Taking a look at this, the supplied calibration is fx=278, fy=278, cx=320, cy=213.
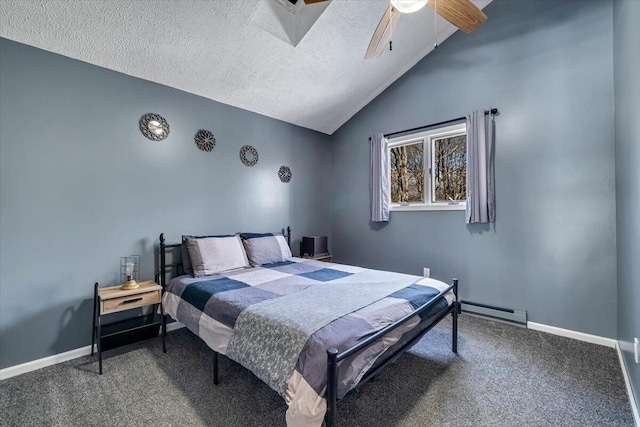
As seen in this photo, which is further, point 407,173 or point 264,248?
point 407,173

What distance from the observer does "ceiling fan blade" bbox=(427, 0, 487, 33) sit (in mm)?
1872

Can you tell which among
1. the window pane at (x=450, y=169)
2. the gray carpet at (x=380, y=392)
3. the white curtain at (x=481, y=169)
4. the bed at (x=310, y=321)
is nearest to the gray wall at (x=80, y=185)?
the gray carpet at (x=380, y=392)

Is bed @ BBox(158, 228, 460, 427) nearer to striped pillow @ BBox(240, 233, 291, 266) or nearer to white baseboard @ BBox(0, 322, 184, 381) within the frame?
striped pillow @ BBox(240, 233, 291, 266)

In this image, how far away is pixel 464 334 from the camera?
274 cm

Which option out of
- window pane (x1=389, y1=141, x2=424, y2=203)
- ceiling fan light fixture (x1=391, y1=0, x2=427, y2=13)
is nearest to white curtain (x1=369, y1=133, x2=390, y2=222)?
window pane (x1=389, y1=141, x2=424, y2=203)

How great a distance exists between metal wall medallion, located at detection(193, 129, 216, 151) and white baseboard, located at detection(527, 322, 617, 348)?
3.96 m

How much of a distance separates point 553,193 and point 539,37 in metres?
1.60

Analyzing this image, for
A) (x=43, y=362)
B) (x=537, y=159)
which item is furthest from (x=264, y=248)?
(x=537, y=159)

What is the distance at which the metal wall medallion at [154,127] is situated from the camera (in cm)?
277

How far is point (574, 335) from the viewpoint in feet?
8.64

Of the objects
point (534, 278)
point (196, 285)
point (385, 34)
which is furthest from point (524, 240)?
point (196, 285)

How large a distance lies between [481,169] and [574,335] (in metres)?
1.81

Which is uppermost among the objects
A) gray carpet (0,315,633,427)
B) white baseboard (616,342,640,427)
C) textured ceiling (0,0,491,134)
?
textured ceiling (0,0,491,134)

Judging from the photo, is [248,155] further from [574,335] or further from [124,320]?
[574,335]
